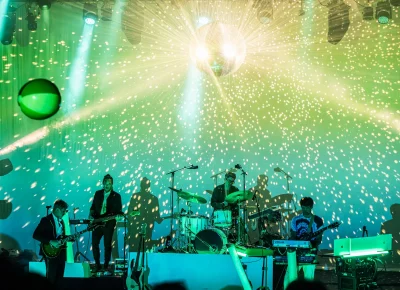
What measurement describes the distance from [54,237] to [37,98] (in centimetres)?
188

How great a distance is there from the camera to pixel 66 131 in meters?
9.23

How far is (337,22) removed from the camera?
8.99 m

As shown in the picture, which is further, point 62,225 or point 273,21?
point 273,21

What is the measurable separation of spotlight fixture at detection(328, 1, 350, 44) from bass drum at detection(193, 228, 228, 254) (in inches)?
174

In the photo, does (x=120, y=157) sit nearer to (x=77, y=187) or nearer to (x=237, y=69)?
(x=77, y=187)

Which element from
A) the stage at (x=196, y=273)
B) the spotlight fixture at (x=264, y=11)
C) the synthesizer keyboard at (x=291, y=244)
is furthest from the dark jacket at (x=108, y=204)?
the spotlight fixture at (x=264, y=11)

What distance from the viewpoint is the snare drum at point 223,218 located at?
278 inches

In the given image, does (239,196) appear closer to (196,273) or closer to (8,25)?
(196,273)

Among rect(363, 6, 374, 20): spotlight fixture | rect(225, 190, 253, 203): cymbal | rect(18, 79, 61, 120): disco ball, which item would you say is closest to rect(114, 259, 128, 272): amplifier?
rect(225, 190, 253, 203): cymbal

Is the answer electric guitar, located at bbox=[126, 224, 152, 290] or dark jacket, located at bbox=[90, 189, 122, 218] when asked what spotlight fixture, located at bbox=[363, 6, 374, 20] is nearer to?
dark jacket, located at bbox=[90, 189, 122, 218]

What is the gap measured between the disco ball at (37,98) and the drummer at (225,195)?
360 cm

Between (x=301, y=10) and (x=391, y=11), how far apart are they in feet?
5.09

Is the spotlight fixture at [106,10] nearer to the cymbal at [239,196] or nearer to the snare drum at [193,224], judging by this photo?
the snare drum at [193,224]

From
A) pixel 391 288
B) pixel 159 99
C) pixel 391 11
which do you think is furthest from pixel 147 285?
pixel 391 11
